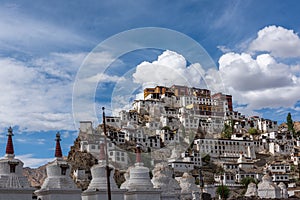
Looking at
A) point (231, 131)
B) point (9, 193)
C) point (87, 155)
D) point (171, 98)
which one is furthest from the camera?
point (231, 131)

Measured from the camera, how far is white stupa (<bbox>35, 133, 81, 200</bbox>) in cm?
2342

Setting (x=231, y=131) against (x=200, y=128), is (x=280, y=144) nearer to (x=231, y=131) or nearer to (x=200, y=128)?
(x=231, y=131)

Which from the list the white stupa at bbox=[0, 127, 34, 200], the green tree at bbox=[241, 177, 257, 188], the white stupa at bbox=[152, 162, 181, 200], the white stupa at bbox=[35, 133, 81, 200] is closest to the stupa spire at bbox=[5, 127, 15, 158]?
the white stupa at bbox=[0, 127, 34, 200]

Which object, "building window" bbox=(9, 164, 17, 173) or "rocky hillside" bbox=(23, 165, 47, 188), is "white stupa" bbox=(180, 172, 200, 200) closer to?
"building window" bbox=(9, 164, 17, 173)

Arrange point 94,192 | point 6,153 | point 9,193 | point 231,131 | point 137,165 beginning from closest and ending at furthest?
1. point 9,193
2. point 6,153
3. point 94,192
4. point 137,165
5. point 231,131

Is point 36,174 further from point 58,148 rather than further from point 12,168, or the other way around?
point 12,168

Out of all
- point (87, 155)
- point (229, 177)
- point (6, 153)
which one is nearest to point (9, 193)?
point (6, 153)

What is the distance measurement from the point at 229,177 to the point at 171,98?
→ 928 inches

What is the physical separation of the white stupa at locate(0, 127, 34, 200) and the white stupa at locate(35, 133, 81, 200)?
1222mm

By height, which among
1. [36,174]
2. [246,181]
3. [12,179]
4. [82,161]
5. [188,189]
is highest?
[82,161]

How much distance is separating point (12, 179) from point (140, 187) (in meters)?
8.20

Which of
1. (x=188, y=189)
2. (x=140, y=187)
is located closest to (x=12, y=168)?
(x=140, y=187)

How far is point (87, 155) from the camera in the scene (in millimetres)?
73312

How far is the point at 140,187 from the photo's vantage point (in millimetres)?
27516
